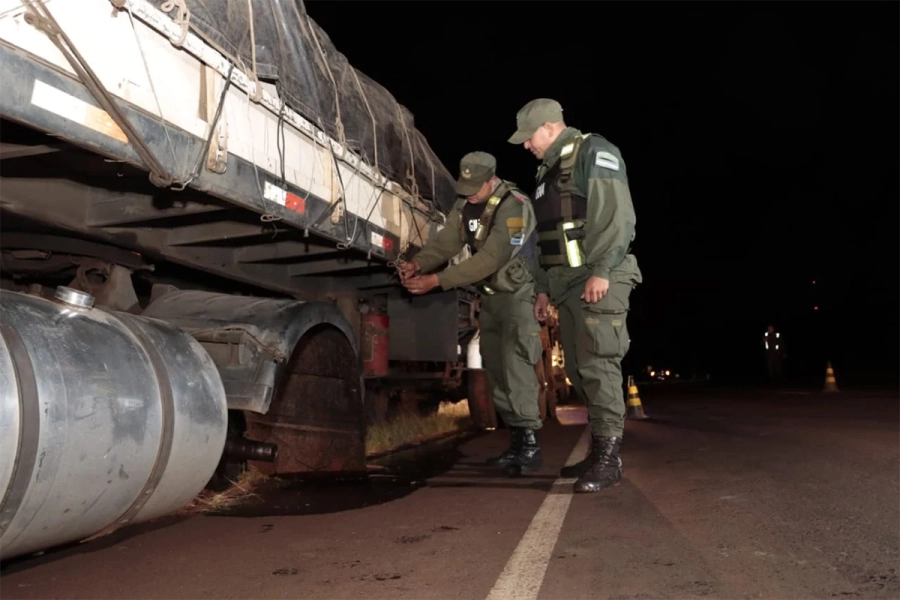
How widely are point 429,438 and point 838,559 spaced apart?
5380 mm

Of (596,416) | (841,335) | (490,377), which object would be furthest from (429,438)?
(841,335)

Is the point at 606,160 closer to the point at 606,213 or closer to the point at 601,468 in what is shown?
the point at 606,213

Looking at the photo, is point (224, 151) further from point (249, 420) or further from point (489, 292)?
point (489, 292)

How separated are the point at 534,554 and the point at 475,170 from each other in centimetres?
291

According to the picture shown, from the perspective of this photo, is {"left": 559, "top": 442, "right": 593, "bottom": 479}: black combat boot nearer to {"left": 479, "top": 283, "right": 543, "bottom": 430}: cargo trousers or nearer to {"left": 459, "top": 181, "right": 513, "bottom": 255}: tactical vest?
{"left": 479, "top": 283, "right": 543, "bottom": 430}: cargo trousers

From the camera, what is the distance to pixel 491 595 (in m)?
2.34

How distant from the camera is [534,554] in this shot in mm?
2789

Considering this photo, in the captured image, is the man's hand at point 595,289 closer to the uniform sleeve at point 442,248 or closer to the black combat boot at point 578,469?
the black combat boot at point 578,469

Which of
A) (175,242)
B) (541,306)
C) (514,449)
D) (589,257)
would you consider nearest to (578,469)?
(514,449)

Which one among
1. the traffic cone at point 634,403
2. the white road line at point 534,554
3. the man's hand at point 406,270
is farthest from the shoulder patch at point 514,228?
the traffic cone at point 634,403

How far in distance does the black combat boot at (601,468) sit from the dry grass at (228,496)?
75.6 inches

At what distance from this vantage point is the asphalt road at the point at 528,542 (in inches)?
95.7

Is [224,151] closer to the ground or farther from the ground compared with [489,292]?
farther from the ground

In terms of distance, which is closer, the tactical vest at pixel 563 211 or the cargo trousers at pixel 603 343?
the cargo trousers at pixel 603 343
